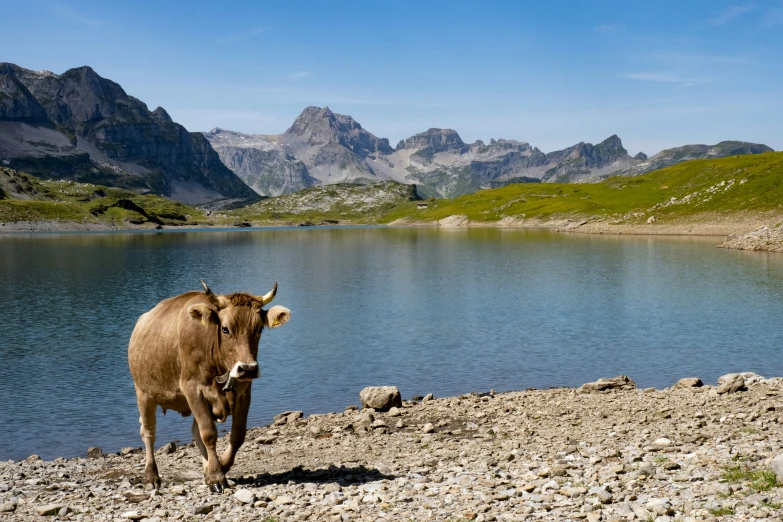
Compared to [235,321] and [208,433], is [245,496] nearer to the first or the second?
[208,433]

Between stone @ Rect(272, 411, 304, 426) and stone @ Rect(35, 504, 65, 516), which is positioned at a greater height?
stone @ Rect(35, 504, 65, 516)

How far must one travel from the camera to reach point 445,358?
132 feet

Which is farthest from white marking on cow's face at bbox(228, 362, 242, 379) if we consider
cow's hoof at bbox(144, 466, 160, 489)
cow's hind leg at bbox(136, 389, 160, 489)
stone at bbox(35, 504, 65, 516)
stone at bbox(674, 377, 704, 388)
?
stone at bbox(674, 377, 704, 388)

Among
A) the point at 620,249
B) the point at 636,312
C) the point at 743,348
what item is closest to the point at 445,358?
the point at 743,348

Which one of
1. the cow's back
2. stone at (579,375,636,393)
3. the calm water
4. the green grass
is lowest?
the calm water

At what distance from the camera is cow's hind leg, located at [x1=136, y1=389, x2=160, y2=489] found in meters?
16.5

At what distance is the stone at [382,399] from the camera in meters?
26.3

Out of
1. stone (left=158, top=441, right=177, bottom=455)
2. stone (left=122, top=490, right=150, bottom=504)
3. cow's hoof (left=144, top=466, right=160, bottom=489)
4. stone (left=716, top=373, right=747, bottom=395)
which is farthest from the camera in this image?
stone (left=716, top=373, right=747, bottom=395)

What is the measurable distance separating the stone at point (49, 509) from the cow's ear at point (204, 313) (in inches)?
196

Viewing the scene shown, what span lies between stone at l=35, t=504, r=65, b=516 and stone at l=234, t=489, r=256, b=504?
12.5 feet

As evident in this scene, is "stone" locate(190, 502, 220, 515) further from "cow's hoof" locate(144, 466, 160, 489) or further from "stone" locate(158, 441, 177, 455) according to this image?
"stone" locate(158, 441, 177, 455)

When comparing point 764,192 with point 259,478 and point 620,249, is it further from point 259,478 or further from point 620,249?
point 259,478

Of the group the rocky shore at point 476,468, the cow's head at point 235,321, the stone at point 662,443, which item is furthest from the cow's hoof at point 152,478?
the stone at point 662,443

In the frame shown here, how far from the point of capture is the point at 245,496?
14.1 meters
